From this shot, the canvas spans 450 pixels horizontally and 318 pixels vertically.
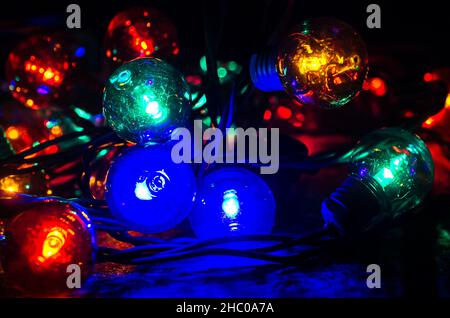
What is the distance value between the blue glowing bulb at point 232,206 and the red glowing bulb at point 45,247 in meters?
0.23

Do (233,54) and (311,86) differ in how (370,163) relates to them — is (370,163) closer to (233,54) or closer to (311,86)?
(311,86)

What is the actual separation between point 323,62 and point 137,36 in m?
0.52

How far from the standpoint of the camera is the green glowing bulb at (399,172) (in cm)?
84

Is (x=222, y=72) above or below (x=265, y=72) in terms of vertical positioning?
above

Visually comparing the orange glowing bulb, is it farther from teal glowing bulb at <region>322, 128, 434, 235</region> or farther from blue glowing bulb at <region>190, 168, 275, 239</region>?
teal glowing bulb at <region>322, 128, 434, 235</region>

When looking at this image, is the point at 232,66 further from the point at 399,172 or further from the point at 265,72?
the point at 399,172

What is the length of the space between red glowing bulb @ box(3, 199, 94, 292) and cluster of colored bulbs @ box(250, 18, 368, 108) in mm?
504

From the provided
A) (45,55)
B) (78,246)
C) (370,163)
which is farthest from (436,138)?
(45,55)

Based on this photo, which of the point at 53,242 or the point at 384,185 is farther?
the point at 384,185

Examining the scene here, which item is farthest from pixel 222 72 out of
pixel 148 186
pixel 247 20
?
pixel 148 186

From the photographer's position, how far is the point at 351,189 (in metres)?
0.83

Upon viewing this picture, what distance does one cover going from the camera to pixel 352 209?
80 cm

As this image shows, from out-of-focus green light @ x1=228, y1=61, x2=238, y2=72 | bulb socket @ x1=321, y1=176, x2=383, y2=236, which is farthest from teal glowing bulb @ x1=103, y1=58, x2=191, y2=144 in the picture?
out-of-focus green light @ x1=228, y1=61, x2=238, y2=72

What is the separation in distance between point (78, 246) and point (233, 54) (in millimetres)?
871
